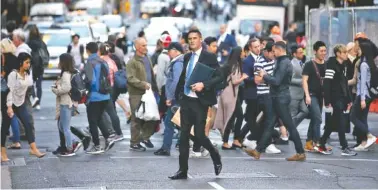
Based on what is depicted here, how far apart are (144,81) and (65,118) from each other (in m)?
1.45

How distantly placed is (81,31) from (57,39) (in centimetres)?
286

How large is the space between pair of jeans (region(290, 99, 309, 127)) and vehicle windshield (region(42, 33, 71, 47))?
2096cm

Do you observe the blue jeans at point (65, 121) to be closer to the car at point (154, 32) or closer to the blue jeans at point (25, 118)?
the blue jeans at point (25, 118)

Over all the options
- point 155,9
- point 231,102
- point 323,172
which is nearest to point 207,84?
point 323,172

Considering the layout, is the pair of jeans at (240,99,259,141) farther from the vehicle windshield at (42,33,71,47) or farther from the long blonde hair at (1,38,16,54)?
the vehicle windshield at (42,33,71,47)

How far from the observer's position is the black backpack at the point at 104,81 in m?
17.5

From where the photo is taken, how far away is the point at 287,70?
53.9 ft

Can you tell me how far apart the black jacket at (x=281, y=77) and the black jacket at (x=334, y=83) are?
1186 mm

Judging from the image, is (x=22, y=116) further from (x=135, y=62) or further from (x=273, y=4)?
(x=273, y=4)

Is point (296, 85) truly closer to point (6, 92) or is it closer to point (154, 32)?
point (6, 92)

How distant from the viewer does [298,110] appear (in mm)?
18203

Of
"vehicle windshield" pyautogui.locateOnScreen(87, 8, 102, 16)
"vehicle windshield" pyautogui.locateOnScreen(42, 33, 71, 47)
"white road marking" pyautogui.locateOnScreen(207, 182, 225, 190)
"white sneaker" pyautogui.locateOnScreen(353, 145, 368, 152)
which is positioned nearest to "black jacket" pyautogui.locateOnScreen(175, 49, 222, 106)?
"white road marking" pyautogui.locateOnScreen(207, 182, 225, 190)

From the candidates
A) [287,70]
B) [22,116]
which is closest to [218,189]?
[287,70]

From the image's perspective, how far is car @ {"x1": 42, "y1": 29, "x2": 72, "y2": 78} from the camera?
3728 centimetres
